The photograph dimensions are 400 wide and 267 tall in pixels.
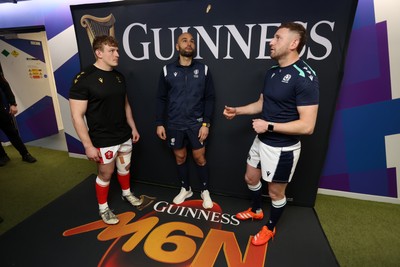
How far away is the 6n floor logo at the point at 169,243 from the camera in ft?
5.94

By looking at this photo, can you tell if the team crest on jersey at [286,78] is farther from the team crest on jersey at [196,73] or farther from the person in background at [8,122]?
the person in background at [8,122]

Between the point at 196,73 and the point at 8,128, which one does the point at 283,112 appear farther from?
the point at 8,128

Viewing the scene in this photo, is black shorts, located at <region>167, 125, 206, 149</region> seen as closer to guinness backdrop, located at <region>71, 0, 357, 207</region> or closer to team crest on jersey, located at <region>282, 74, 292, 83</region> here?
guinness backdrop, located at <region>71, 0, 357, 207</region>

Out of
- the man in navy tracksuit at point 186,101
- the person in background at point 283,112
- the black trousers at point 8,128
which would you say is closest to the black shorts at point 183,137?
the man in navy tracksuit at point 186,101

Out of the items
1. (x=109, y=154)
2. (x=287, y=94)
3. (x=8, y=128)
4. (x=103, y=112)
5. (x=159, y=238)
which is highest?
(x=287, y=94)

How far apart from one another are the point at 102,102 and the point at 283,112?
4.65 feet

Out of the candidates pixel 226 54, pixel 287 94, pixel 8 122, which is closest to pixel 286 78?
pixel 287 94

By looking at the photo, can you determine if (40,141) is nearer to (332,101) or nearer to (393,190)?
(332,101)

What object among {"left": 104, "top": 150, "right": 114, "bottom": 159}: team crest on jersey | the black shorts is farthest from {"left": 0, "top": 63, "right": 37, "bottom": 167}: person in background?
the black shorts

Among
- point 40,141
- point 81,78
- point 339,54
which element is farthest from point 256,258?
point 40,141

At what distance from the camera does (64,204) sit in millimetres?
2484

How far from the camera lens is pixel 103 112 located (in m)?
1.94

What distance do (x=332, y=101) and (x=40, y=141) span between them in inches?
188

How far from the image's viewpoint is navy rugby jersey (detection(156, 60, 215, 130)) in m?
2.12
